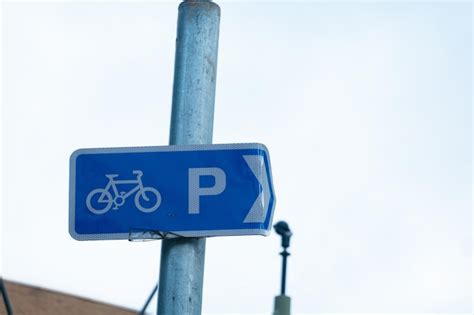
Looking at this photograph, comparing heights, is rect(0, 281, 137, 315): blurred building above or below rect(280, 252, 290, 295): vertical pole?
below

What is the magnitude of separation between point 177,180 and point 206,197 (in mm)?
136

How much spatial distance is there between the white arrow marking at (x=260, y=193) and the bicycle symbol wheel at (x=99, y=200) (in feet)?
1.82

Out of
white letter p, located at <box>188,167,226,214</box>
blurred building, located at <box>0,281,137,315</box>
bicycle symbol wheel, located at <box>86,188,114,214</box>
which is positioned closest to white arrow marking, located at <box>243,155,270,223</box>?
white letter p, located at <box>188,167,226,214</box>

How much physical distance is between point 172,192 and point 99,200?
29 centimetres

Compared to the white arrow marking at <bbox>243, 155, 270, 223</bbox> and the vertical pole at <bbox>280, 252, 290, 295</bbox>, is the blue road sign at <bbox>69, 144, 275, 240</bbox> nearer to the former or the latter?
the white arrow marking at <bbox>243, 155, 270, 223</bbox>

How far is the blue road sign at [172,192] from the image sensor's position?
407cm

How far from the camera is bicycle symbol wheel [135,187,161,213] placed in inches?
162

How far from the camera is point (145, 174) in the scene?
4.20 m

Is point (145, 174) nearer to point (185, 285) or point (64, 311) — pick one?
point (185, 285)

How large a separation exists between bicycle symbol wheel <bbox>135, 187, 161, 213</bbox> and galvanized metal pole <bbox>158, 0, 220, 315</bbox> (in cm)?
17

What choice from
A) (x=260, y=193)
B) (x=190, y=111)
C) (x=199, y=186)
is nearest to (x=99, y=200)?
(x=199, y=186)

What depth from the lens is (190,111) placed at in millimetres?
4039

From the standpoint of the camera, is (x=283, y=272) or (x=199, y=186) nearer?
(x=199, y=186)

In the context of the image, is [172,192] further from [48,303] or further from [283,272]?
[48,303]
